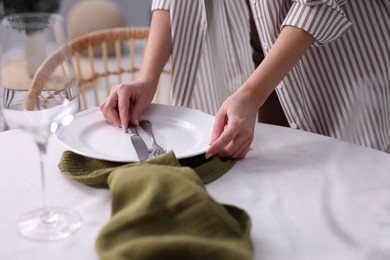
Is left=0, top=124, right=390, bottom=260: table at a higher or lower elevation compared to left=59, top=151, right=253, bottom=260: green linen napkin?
lower

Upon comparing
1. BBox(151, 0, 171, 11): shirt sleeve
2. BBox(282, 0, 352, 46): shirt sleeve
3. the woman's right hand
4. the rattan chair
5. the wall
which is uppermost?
BBox(282, 0, 352, 46): shirt sleeve

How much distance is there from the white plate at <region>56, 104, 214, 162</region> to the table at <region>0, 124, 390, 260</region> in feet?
0.16

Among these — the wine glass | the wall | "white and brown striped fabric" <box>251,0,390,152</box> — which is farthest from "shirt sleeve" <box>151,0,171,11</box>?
the wall

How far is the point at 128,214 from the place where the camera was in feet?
2.04

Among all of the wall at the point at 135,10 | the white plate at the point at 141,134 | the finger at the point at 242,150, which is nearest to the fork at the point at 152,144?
the white plate at the point at 141,134

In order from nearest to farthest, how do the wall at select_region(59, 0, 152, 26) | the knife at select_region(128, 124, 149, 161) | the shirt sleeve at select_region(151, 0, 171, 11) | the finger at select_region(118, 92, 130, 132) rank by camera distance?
the knife at select_region(128, 124, 149, 161), the finger at select_region(118, 92, 130, 132), the shirt sleeve at select_region(151, 0, 171, 11), the wall at select_region(59, 0, 152, 26)

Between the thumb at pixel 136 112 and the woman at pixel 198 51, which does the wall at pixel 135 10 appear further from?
the thumb at pixel 136 112

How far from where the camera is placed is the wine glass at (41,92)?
0.66m

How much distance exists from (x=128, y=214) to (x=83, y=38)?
1034 mm

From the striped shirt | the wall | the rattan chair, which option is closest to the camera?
the striped shirt

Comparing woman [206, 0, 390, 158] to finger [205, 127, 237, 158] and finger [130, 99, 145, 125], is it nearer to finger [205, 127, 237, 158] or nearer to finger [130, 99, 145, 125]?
finger [205, 127, 237, 158]

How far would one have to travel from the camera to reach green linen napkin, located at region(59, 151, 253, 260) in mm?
569

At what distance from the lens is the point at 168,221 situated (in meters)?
0.62

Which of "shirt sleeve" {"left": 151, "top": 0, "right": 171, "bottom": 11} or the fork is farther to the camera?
"shirt sleeve" {"left": 151, "top": 0, "right": 171, "bottom": 11}
